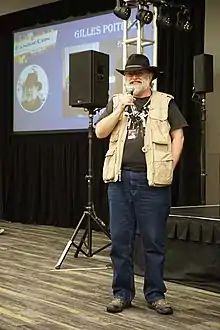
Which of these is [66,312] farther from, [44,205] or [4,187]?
[4,187]

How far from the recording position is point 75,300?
3457mm

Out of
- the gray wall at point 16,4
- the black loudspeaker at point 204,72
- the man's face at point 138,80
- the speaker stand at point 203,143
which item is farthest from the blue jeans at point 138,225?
the gray wall at point 16,4

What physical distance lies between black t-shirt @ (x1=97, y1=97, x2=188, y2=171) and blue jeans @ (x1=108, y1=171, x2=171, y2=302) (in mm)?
51

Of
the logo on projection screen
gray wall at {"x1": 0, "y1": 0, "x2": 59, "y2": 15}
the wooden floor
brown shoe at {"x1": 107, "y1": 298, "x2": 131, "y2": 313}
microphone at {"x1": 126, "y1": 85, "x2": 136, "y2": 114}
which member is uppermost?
gray wall at {"x1": 0, "y1": 0, "x2": 59, "y2": 15}

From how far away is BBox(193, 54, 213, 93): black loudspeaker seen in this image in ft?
18.4

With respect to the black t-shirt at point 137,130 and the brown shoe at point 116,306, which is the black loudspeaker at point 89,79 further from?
the brown shoe at point 116,306

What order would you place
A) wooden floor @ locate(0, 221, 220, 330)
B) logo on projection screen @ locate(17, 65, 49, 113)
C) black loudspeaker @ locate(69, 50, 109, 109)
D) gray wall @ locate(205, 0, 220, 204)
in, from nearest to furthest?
wooden floor @ locate(0, 221, 220, 330)
black loudspeaker @ locate(69, 50, 109, 109)
gray wall @ locate(205, 0, 220, 204)
logo on projection screen @ locate(17, 65, 49, 113)

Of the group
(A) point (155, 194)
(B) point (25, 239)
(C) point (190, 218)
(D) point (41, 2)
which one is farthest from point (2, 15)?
(A) point (155, 194)

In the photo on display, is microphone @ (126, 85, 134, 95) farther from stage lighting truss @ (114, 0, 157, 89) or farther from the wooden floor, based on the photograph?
stage lighting truss @ (114, 0, 157, 89)

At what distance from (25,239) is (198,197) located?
6.16 feet

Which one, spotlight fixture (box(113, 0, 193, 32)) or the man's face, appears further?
spotlight fixture (box(113, 0, 193, 32))

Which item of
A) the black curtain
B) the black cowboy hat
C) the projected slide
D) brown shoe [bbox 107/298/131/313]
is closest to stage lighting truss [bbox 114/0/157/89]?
the black curtain

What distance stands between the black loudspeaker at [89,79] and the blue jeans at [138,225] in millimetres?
1771

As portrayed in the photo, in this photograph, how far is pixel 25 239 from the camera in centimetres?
632
